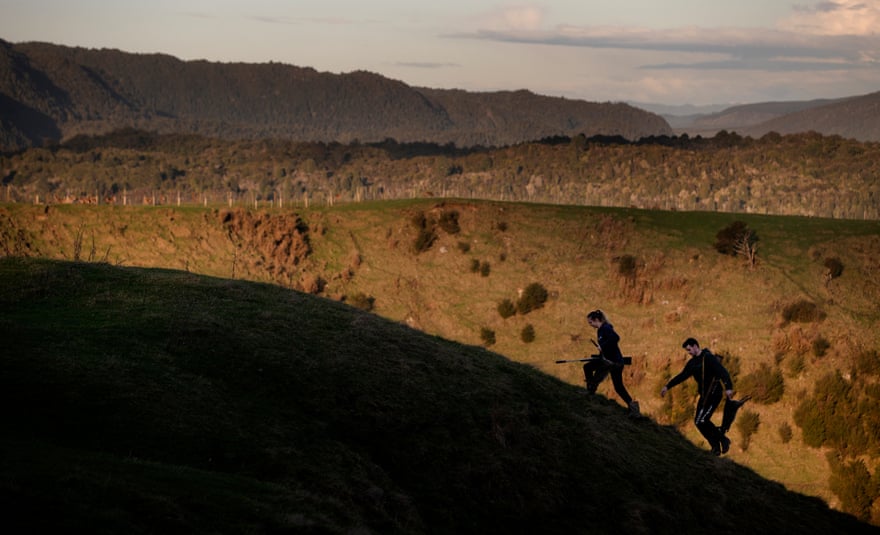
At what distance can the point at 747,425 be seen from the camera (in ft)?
204

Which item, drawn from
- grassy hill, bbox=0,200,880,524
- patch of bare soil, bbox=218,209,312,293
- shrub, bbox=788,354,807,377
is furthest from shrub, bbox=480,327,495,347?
shrub, bbox=788,354,807,377

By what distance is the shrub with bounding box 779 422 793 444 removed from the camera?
61500 mm

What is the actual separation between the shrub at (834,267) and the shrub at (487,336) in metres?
32.7

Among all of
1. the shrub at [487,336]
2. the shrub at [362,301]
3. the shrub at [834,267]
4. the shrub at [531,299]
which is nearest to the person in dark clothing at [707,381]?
the shrub at [487,336]

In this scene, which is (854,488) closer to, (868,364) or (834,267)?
(868,364)

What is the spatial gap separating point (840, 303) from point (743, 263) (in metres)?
10.5

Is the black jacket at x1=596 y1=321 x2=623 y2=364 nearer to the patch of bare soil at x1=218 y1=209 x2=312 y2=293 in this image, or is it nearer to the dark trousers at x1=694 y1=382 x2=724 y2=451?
the dark trousers at x1=694 y1=382 x2=724 y2=451

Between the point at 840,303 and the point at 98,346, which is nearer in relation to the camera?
the point at 98,346

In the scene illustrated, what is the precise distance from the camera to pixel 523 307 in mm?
86125

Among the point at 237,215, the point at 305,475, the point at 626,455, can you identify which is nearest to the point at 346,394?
the point at 305,475

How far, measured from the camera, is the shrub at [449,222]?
10188cm

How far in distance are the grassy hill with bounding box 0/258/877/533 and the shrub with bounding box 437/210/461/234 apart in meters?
67.9

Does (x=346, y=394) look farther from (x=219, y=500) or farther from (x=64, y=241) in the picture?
(x=64, y=241)

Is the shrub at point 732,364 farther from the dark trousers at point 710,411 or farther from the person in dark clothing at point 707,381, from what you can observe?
the person in dark clothing at point 707,381
